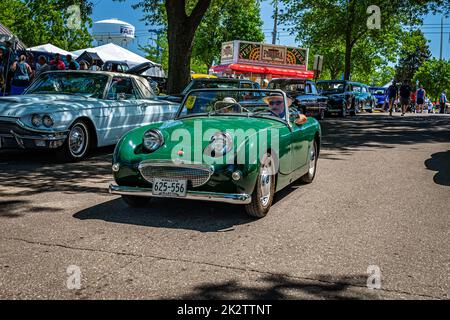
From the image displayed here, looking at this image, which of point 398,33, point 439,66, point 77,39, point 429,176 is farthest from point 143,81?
point 439,66

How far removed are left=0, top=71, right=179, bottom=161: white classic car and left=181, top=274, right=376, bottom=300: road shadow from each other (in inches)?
219

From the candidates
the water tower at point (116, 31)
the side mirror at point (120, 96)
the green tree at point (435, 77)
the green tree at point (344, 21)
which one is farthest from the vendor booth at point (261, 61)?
the water tower at point (116, 31)

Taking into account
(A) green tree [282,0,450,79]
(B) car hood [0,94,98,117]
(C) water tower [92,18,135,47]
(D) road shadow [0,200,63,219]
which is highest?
(C) water tower [92,18,135,47]

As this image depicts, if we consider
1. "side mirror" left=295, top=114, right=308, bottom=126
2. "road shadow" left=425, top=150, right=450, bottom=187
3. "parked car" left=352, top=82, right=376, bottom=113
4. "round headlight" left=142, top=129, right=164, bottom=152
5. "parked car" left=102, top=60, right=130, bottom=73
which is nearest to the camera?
"round headlight" left=142, top=129, right=164, bottom=152

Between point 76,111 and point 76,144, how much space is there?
1.96ft

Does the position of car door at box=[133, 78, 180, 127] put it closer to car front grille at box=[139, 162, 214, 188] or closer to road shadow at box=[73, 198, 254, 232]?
road shadow at box=[73, 198, 254, 232]

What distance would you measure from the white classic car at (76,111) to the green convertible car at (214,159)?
9.57 feet

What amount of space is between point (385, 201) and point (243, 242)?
2577mm

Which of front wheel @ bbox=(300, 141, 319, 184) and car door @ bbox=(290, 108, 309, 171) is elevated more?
car door @ bbox=(290, 108, 309, 171)

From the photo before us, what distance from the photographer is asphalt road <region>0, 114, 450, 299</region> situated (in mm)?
3527

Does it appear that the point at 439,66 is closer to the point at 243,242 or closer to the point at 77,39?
the point at 77,39

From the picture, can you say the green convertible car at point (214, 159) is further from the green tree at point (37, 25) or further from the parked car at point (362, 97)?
the green tree at point (37, 25)

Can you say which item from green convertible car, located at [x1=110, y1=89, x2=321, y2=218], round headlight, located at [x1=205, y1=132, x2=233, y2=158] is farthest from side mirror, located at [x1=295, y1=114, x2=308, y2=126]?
round headlight, located at [x1=205, y1=132, x2=233, y2=158]

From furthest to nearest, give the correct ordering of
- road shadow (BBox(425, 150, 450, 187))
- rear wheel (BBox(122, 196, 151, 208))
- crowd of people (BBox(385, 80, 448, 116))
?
crowd of people (BBox(385, 80, 448, 116))
road shadow (BBox(425, 150, 450, 187))
rear wheel (BBox(122, 196, 151, 208))
